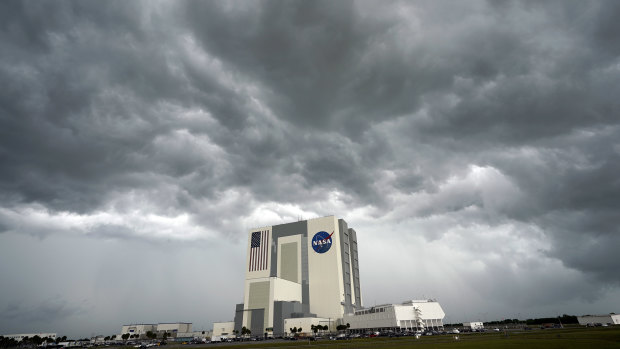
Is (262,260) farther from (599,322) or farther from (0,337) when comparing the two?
(599,322)

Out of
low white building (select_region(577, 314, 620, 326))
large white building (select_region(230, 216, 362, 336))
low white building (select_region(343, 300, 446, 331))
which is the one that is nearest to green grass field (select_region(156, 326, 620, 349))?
low white building (select_region(343, 300, 446, 331))

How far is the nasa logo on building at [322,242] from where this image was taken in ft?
509

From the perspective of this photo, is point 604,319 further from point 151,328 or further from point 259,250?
point 151,328

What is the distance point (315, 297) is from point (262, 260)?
3262 cm

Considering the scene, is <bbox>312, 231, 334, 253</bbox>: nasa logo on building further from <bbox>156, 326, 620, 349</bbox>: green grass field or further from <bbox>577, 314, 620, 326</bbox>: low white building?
<bbox>577, 314, 620, 326</bbox>: low white building

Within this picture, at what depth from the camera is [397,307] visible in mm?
132625

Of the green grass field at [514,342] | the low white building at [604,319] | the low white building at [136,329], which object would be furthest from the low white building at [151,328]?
the low white building at [604,319]

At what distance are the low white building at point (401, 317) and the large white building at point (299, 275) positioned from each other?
8.88 metres

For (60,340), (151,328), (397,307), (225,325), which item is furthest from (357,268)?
(60,340)

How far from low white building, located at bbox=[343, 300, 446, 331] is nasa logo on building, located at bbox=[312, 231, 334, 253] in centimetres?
3028

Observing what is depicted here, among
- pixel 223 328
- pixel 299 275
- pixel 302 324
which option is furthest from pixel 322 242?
pixel 223 328

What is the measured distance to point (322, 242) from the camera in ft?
513

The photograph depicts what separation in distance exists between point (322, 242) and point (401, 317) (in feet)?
152

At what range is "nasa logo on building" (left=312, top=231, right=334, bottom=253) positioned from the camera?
509 feet
